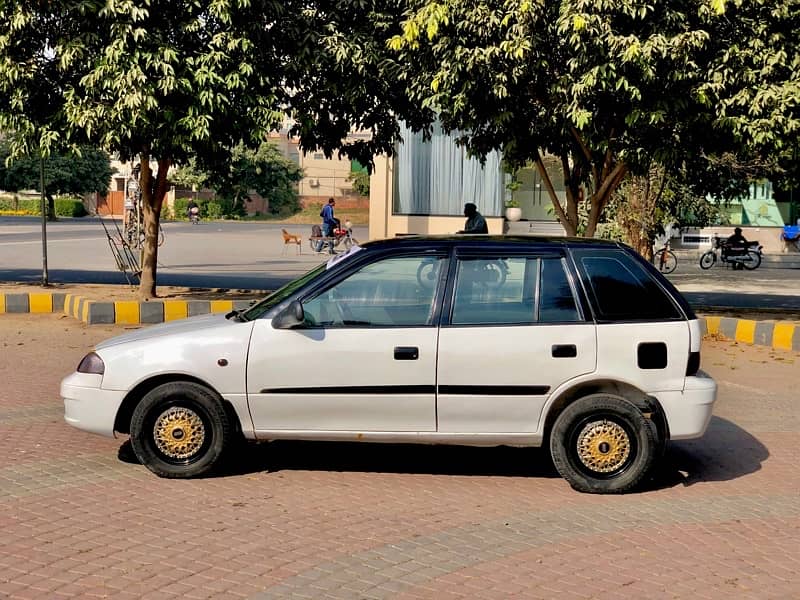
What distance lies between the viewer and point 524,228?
33.8 m

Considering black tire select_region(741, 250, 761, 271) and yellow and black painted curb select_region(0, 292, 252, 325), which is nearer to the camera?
yellow and black painted curb select_region(0, 292, 252, 325)

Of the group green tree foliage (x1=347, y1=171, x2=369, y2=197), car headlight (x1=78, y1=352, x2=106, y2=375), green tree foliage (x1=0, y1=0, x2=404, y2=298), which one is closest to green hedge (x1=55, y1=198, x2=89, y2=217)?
green tree foliage (x1=347, y1=171, x2=369, y2=197)

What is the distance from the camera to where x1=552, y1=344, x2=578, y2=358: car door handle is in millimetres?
6883

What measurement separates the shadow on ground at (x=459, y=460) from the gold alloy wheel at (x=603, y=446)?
353 mm

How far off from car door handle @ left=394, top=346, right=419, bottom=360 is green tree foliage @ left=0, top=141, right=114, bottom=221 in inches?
2452

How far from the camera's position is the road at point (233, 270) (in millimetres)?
21359

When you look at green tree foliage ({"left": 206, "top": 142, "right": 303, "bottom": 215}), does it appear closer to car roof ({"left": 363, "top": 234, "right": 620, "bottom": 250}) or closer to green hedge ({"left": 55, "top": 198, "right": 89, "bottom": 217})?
green hedge ({"left": 55, "top": 198, "right": 89, "bottom": 217})

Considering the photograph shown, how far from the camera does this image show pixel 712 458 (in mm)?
7973

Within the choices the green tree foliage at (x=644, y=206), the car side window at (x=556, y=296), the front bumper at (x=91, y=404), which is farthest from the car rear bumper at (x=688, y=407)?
the green tree foliage at (x=644, y=206)

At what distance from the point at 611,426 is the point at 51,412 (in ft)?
15.3

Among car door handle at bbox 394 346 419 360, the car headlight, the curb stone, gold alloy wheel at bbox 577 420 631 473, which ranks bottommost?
gold alloy wheel at bbox 577 420 631 473

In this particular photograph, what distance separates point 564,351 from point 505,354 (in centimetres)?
37

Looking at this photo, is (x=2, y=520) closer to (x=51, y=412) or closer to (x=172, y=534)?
(x=172, y=534)

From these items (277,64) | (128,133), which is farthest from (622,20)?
(128,133)
